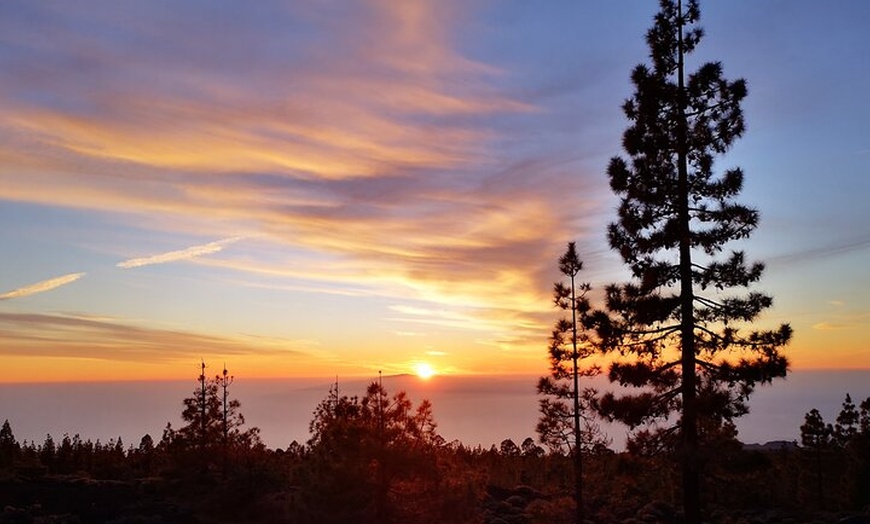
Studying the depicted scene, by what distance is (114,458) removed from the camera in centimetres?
5831

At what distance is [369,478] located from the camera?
28281 mm

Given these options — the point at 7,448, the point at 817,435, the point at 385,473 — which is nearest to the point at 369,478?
the point at 385,473

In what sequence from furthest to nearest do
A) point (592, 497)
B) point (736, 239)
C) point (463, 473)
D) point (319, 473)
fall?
point (592, 497), point (463, 473), point (319, 473), point (736, 239)

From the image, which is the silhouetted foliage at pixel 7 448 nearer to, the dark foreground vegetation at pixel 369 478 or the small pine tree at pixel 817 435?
the dark foreground vegetation at pixel 369 478

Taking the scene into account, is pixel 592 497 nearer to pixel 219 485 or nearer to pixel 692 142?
pixel 219 485

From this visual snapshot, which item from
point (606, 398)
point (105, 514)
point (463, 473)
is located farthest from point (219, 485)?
point (606, 398)

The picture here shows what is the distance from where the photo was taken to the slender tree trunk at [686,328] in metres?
21.9

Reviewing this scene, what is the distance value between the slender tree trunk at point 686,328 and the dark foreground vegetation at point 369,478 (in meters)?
0.74

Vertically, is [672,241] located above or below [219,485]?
above

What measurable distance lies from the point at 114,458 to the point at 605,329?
49.7 metres

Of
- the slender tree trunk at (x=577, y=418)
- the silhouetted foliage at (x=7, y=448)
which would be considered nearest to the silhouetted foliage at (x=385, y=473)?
the slender tree trunk at (x=577, y=418)

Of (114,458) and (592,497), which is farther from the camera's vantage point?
(114,458)

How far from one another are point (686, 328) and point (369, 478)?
45.9 feet

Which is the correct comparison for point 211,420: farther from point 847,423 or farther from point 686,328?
point 847,423
